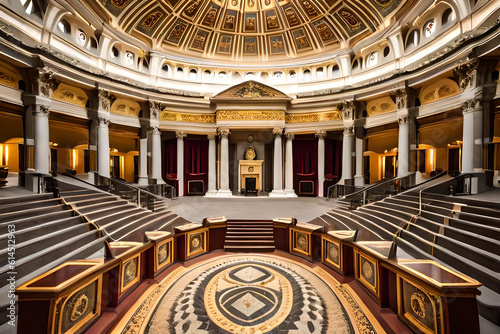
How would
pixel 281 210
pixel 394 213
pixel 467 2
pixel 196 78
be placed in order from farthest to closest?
1. pixel 196 78
2. pixel 281 210
3. pixel 467 2
4. pixel 394 213

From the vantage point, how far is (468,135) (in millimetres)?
8102

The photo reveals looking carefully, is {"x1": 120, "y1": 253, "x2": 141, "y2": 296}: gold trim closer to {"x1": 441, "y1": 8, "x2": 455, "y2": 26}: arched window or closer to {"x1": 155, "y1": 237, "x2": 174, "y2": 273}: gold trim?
{"x1": 155, "y1": 237, "x2": 174, "y2": 273}: gold trim

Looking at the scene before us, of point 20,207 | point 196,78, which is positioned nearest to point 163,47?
point 196,78

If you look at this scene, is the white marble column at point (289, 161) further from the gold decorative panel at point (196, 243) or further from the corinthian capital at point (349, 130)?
the gold decorative panel at point (196, 243)

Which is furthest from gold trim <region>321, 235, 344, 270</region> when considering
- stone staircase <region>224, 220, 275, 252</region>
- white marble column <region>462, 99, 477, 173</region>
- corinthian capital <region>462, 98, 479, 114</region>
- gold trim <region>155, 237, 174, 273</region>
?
corinthian capital <region>462, 98, 479, 114</region>

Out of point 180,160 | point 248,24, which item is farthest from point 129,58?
point 248,24

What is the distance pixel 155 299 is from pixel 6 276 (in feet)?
7.33

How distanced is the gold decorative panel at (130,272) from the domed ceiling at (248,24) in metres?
13.2

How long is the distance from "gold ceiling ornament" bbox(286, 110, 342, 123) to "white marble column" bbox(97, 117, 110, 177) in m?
11.1

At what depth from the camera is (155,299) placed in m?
3.92

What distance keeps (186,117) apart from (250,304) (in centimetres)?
1287

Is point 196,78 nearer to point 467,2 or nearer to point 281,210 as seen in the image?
point 281,210

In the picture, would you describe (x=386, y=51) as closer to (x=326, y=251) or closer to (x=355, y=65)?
(x=355, y=65)

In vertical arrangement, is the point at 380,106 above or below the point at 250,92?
below
